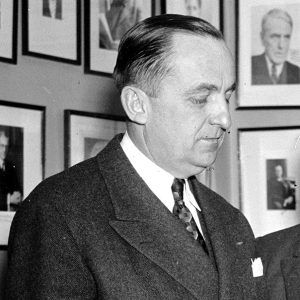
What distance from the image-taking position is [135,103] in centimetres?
246

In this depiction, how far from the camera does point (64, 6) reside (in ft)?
12.6

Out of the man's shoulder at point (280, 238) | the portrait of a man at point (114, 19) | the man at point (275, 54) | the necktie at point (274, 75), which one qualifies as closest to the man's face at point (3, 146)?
the portrait of a man at point (114, 19)

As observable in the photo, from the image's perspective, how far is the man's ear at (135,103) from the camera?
2.43m

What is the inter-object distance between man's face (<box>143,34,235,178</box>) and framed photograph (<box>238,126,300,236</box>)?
2023 millimetres

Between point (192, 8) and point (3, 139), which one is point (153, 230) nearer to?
point (3, 139)

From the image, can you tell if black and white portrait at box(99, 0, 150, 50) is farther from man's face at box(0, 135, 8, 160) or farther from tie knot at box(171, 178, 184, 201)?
tie knot at box(171, 178, 184, 201)

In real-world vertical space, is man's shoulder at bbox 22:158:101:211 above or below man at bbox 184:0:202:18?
below

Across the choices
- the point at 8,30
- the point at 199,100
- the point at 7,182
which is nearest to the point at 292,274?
the point at 199,100

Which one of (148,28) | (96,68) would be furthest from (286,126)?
(148,28)

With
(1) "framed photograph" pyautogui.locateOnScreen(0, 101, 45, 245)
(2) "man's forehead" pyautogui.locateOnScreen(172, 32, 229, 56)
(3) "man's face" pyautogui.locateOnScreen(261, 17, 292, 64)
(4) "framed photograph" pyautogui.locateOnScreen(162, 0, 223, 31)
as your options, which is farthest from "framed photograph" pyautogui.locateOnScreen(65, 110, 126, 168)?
(2) "man's forehead" pyautogui.locateOnScreen(172, 32, 229, 56)

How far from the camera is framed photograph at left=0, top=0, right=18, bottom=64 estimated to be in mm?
3523

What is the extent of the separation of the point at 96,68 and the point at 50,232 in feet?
6.25

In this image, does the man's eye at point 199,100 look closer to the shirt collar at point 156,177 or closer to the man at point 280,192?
the shirt collar at point 156,177

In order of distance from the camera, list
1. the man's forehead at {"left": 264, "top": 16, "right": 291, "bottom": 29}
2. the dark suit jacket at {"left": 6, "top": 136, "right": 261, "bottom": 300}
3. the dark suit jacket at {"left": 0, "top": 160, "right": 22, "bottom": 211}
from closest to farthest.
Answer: the dark suit jacket at {"left": 6, "top": 136, "right": 261, "bottom": 300} < the dark suit jacket at {"left": 0, "top": 160, "right": 22, "bottom": 211} < the man's forehead at {"left": 264, "top": 16, "right": 291, "bottom": 29}
